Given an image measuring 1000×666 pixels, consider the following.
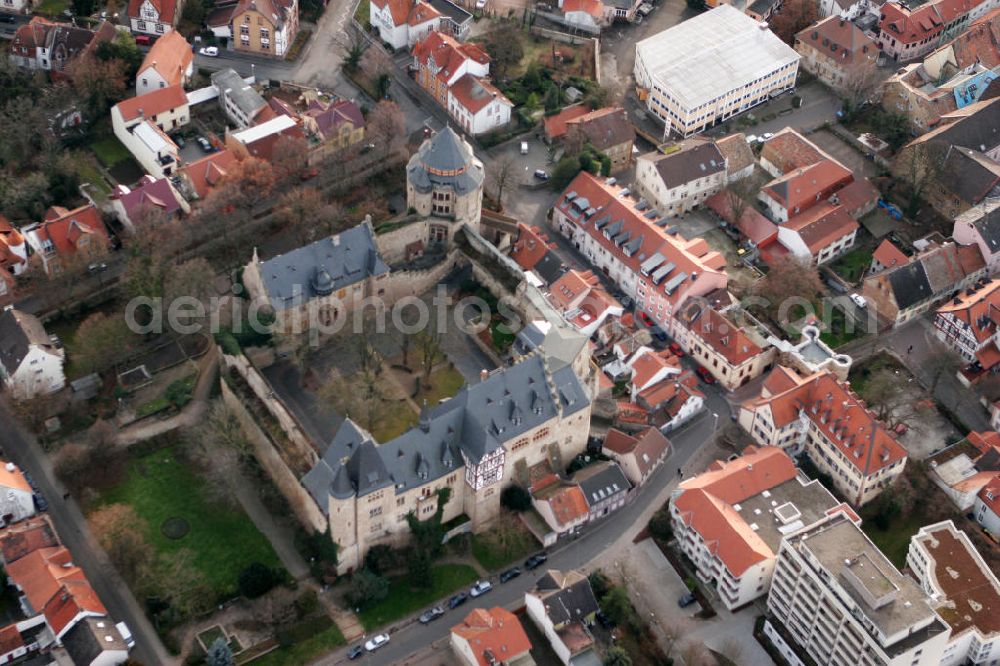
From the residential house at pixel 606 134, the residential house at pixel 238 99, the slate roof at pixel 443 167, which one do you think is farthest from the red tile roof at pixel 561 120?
the residential house at pixel 238 99

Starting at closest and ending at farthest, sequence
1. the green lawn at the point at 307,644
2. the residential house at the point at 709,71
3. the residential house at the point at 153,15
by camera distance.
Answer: the green lawn at the point at 307,644, the residential house at the point at 709,71, the residential house at the point at 153,15

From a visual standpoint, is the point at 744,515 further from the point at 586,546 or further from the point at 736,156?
the point at 736,156

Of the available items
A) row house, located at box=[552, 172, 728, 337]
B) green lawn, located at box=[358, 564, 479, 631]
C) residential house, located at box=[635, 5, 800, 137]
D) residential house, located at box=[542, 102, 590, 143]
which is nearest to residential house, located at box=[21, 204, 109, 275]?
green lawn, located at box=[358, 564, 479, 631]

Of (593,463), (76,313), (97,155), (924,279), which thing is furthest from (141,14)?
(924,279)

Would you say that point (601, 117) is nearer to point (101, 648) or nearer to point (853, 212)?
point (853, 212)

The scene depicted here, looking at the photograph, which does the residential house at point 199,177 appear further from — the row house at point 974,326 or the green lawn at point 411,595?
the row house at point 974,326

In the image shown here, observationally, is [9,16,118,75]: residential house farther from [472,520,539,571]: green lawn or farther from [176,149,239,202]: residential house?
[472,520,539,571]: green lawn
